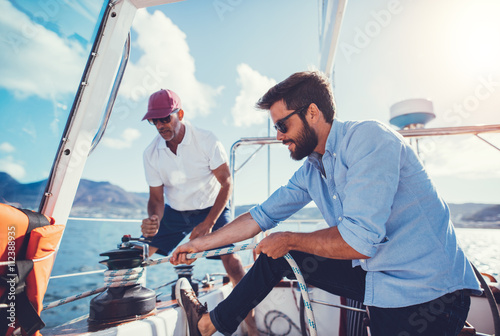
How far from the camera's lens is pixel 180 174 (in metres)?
2.71

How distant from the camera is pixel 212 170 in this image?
271 centimetres

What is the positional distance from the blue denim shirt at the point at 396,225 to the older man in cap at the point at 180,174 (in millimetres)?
1515

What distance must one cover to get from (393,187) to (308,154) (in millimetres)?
547

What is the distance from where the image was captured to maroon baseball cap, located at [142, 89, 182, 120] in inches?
100.0

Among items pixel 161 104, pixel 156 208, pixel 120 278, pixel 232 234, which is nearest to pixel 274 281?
pixel 232 234

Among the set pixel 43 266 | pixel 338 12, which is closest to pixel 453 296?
pixel 43 266

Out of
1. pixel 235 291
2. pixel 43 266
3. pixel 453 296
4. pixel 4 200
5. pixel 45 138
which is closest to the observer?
pixel 453 296

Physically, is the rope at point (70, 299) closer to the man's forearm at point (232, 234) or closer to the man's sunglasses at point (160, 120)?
the man's forearm at point (232, 234)

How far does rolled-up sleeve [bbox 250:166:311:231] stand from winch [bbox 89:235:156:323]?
0.74m

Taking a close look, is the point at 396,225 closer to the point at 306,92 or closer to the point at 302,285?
the point at 302,285

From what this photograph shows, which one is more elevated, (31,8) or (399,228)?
(31,8)

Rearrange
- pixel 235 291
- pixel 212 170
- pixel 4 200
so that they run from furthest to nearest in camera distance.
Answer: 1. pixel 212 170
2. pixel 4 200
3. pixel 235 291

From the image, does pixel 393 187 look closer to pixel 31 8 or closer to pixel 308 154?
pixel 308 154

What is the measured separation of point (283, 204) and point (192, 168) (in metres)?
1.16
